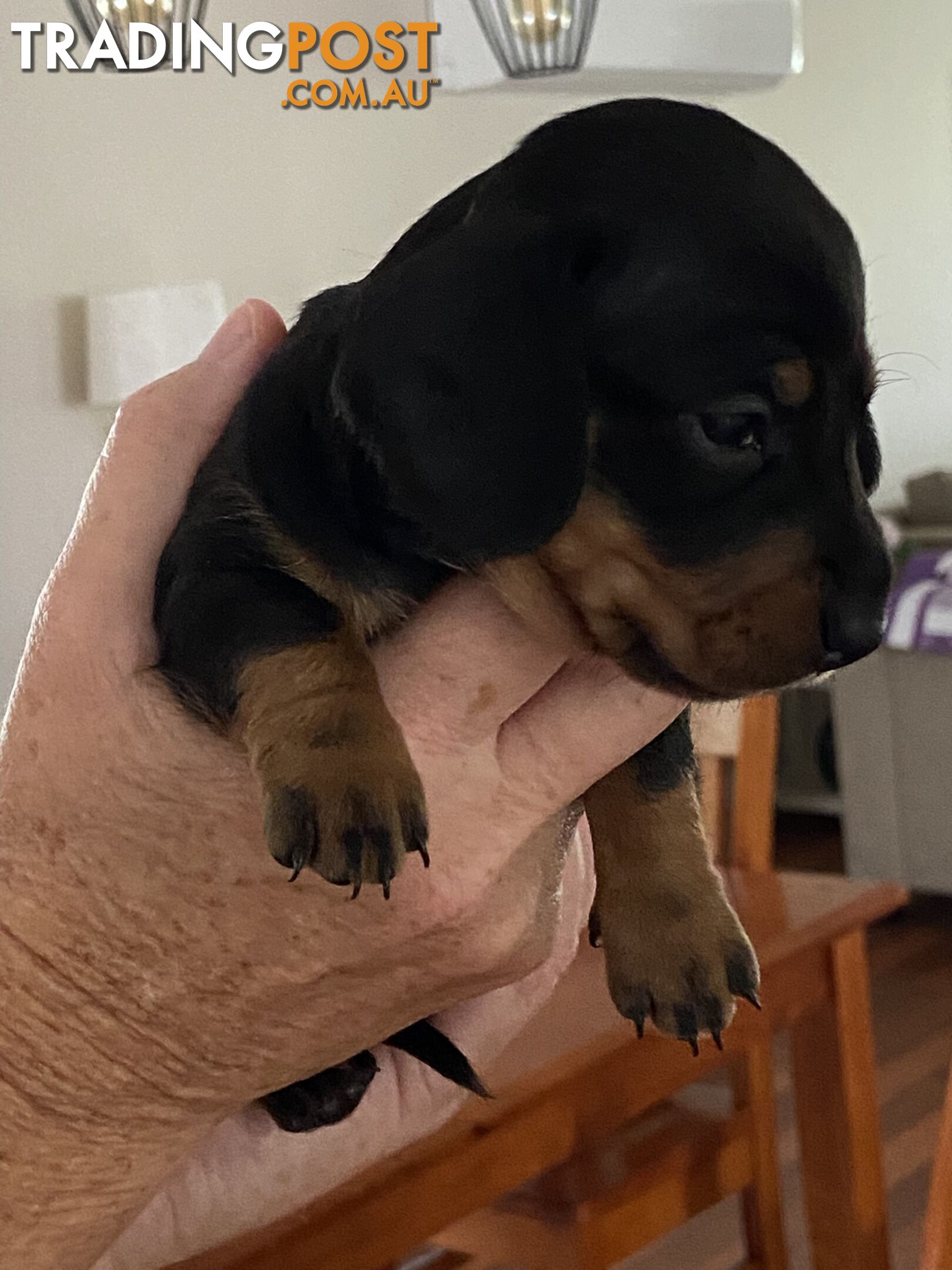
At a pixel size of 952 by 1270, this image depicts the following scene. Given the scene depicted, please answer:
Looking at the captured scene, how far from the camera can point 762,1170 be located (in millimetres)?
2574

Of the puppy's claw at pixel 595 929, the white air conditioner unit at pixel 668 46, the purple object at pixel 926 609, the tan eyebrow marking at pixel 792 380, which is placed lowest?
the purple object at pixel 926 609

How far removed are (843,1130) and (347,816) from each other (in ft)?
5.42

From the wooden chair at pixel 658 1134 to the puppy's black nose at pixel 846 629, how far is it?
27.1 inches

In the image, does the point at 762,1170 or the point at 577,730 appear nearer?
the point at 577,730

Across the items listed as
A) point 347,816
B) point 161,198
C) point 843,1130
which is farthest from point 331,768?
point 161,198

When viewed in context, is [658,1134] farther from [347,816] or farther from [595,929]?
[347,816]

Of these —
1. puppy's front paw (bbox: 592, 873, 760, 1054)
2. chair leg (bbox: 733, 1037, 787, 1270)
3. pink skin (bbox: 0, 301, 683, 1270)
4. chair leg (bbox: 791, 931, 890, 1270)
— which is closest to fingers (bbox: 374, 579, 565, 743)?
pink skin (bbox: 0, 301, 683, 1270)

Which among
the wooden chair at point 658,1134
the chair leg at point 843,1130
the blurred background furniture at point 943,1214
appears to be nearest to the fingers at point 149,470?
the wooden chair at point 658,1134

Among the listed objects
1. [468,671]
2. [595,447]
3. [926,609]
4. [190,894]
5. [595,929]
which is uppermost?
[595,447]

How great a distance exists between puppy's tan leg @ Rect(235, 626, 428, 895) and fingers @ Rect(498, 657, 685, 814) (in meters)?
0.09

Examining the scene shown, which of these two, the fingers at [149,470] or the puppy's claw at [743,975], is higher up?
the fingers at [149,470]

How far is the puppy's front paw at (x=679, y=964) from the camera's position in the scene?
1253mm

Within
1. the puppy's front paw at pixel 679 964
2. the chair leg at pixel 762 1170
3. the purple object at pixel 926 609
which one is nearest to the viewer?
the puppy's front paw at pixel 679 964

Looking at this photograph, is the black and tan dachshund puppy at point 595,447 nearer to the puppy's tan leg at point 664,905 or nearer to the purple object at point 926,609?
the puppy's tan leg at point 664,905
